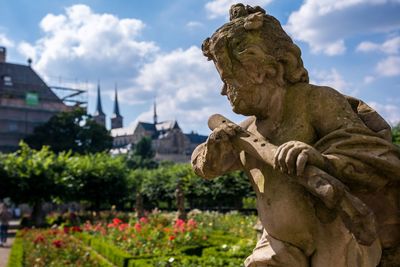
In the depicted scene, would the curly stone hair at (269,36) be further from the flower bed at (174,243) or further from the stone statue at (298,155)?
the flower bed at (174,243)

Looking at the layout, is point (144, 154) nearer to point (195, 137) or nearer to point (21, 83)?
point (21, 83)

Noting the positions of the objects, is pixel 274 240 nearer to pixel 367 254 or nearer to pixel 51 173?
pixel 367 254

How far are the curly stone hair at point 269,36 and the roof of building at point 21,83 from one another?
5403cm

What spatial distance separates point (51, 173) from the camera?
25234mm

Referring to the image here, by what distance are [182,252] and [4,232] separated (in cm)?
899

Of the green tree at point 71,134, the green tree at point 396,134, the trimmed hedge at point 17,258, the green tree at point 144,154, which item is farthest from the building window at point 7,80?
the trimmed hedge at point 17,258

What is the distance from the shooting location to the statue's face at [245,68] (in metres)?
2.22

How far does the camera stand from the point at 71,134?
50281mm

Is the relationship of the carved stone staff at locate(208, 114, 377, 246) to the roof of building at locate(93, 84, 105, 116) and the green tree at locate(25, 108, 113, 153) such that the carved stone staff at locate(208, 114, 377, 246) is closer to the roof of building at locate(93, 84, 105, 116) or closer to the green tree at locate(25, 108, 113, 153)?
the green tree at locate(25, 108, 113, 153)

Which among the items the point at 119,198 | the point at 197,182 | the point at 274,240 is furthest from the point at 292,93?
the point at 197,182

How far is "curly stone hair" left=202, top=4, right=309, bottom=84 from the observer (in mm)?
2225

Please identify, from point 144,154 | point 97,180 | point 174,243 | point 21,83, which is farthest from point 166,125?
point 174,243

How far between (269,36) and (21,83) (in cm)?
5647

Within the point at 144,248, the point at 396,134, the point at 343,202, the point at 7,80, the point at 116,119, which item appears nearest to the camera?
the point at 343,202
